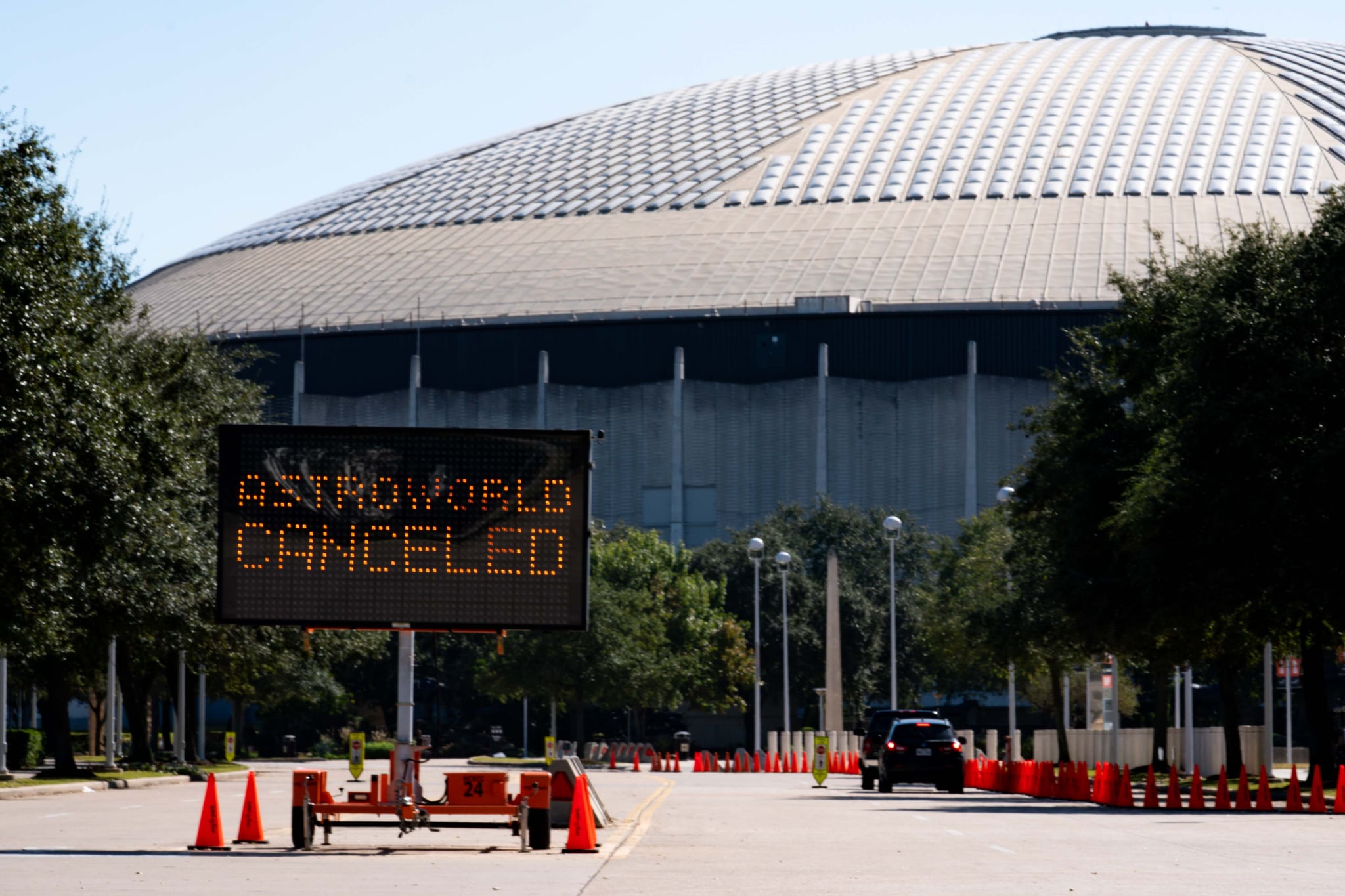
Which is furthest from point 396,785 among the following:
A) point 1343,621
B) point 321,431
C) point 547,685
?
point 547,685

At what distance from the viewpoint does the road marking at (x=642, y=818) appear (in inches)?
825

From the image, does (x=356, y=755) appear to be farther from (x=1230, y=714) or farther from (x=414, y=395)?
(x=414, y=395)

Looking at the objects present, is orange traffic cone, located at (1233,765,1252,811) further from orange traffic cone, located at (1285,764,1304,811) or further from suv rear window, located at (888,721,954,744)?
suv rear window, located at (888,721,954,744)

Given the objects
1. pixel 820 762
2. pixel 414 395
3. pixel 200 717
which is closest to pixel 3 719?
pixel 200 717

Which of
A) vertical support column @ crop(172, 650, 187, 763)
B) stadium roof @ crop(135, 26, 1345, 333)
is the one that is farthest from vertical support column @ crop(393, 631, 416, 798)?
stadium roof @ crop(135, 26, 1345, 333)

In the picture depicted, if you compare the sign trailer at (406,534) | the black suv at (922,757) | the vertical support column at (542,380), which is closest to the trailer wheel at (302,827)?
the sign trailer at (406,534)

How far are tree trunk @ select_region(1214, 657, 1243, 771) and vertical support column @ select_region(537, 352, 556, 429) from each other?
62.2 meters

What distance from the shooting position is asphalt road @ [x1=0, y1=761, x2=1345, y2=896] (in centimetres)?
1606

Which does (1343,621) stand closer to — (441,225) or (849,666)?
(849,666)

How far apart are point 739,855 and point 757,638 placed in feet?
211

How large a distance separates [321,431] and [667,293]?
80.8 m

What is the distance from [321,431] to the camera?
2077cm

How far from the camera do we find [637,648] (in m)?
89.1

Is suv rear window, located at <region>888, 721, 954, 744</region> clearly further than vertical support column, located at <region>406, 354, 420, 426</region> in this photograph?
No
